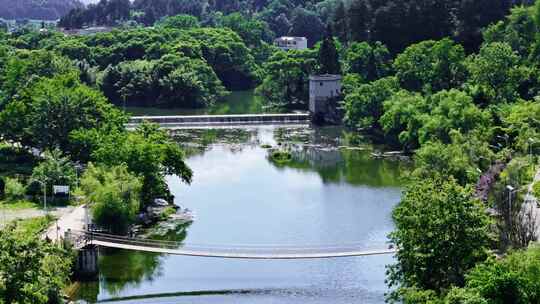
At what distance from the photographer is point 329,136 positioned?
7106cm

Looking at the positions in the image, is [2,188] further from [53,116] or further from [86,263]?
[86,263]

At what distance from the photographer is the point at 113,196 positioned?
143 ft

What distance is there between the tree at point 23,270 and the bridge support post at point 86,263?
21.9ft

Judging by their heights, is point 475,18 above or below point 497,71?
above

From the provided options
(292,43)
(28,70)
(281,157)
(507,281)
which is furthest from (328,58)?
(507,281)

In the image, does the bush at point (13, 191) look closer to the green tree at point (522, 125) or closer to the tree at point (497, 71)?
the green tree at point (522, 125)

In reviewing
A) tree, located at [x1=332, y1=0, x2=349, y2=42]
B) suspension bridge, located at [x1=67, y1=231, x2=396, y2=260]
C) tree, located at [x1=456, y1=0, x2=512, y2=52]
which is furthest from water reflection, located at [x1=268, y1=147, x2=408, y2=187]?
tree, located at [x1=332, y1=0, x2=349, y2=42]

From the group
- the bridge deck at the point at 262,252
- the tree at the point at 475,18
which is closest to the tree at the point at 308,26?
the tree at the point at 475,18

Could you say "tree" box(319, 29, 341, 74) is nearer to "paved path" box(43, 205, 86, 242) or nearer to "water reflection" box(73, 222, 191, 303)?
"water reflection" box(73, 222, 191, 303)

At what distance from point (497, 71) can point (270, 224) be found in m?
24.8

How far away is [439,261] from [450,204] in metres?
1.69

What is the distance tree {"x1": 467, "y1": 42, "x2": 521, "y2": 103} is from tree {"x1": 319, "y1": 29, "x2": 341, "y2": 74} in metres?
12.7

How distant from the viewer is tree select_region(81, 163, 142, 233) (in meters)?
43.5

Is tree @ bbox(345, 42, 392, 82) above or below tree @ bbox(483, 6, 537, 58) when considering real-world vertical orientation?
below
